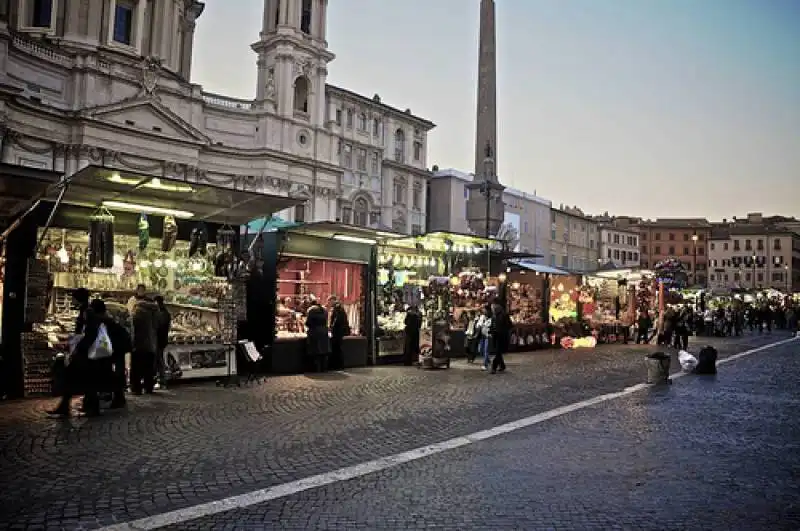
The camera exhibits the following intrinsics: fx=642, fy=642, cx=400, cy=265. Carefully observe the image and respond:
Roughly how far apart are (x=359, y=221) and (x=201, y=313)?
4310 cm

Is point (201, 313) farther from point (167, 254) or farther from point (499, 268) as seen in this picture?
point (499, 268)

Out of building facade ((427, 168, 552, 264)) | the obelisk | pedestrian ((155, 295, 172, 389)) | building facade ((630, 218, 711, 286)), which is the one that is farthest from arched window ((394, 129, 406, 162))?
building facade ((630, 218, 711, 286))

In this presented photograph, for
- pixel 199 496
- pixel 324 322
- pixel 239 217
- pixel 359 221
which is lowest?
pixel 199 496

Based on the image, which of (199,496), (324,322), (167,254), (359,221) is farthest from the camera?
(359,221)

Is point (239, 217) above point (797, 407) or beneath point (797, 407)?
above

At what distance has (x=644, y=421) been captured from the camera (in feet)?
30.4

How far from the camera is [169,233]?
1256 cm

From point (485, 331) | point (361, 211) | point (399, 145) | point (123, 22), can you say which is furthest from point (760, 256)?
point (485, 331)

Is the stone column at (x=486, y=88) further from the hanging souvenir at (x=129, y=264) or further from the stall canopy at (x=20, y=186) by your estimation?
the stall canopy at (x=20, y=186)

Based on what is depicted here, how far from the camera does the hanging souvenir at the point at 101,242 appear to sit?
11.2 m

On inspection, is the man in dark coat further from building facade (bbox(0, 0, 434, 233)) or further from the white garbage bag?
building facade (bbox(0, 0, 434, 233))

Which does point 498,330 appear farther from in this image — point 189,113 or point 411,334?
point 189,113

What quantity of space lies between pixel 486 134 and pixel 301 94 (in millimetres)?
29497

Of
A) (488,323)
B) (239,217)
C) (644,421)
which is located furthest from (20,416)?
(488,323)
